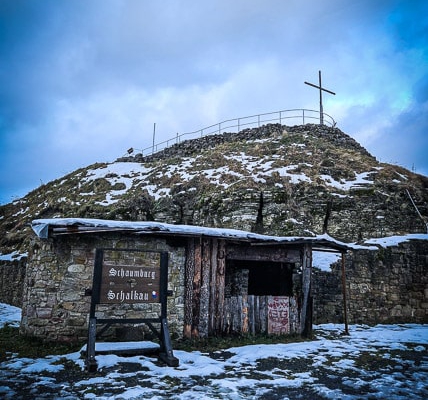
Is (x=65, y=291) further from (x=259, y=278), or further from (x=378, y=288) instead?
(x=378, y=288)

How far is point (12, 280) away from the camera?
17578 mm

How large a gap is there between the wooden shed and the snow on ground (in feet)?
3.49

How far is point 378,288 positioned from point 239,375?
9.52m

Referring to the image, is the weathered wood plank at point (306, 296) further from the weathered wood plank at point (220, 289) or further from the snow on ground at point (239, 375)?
the weathered wood plank at point (220, 289)

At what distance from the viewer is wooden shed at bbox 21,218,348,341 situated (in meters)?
7.99

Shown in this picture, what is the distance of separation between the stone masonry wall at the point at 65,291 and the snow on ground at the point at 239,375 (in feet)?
3.31

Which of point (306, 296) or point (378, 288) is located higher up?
point (378, 288)

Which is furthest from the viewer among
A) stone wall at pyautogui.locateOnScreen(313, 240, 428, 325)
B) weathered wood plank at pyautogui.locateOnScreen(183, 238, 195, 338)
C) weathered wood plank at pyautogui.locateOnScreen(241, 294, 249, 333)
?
stone wall at pyautogui.locateOnScreen(313, 240, 428, 325)

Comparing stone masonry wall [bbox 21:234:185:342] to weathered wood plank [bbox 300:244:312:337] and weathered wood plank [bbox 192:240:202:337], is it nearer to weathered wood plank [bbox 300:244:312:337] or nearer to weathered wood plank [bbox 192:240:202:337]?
weathered wood plank [bbox 192:240:202:337]

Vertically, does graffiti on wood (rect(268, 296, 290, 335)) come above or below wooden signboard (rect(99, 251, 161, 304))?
below

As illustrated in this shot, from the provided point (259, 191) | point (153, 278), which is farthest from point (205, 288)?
point (259, 191)

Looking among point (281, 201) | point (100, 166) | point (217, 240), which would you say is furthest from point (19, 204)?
point (217, 240)

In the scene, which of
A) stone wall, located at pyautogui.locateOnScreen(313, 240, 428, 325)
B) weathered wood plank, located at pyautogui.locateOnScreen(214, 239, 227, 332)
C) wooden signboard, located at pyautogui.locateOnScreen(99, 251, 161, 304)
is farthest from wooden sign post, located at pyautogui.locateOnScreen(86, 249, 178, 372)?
stone wall, located at pyautogui.locateOnScreen(313, 240, 428, 325)

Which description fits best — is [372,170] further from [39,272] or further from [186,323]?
[39,272]
